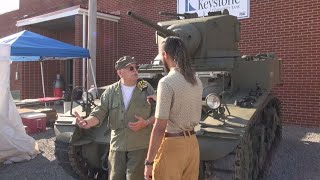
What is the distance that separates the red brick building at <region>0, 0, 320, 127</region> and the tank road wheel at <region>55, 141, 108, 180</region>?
645 centimetres

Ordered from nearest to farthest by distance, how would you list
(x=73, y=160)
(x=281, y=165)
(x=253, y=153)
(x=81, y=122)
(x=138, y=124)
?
1. (x=138, y=124)
2. (x=81, y=122)
3. (x=73, y=160)
4. (x=253, y=153)
5. (x=281, y=165)

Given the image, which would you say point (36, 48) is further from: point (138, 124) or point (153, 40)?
point (138, 124)

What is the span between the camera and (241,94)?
5508mm

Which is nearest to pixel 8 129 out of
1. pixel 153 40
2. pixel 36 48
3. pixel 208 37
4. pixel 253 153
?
pixel 36 48

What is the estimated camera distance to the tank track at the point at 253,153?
4172 mm

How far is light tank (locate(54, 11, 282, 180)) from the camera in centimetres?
421

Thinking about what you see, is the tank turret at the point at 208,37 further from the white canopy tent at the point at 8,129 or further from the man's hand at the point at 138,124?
the white canopy tent at the point at 8,129

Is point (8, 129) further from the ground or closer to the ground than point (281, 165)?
further from the ground

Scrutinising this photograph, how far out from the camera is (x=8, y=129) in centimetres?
664

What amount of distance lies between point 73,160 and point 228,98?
219cm

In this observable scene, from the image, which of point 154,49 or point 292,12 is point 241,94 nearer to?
point 292,12

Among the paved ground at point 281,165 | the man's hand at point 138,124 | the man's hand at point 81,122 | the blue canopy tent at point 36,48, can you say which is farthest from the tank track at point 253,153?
the blue canopy tent at point 36,48

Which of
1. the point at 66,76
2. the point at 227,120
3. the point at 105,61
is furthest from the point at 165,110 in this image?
the point at 66,76

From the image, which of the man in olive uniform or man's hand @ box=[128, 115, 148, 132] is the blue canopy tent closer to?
the man in olive uniform
